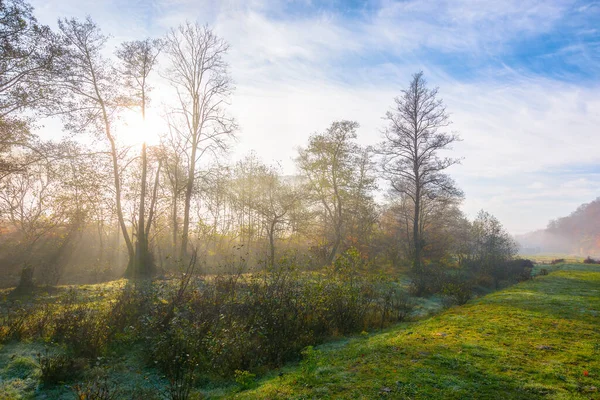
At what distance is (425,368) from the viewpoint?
15.8 ft

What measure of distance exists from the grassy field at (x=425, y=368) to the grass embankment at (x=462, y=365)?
1 centimetres

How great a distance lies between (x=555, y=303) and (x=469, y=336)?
5514 millimetres

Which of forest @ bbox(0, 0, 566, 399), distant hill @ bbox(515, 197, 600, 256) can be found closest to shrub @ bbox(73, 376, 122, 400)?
forest @ bbox(0, 0, 566, 399)

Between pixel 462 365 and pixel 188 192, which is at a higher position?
pixel 188 192

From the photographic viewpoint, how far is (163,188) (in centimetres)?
2544

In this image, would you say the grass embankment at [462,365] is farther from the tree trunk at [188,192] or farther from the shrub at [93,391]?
the tree trunk at [188,192]

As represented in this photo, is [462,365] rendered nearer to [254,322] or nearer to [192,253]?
[254,322]

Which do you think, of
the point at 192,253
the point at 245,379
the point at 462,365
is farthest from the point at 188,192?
the point at 462,365

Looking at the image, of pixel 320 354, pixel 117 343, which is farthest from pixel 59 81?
pixel 320 354

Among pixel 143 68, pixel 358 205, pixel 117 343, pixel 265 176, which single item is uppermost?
pixel 143 68

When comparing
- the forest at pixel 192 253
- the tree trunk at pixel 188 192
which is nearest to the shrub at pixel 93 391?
the forest at pixel 192 253

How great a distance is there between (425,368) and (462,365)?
2.12 ft

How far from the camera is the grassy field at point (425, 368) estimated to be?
4.20 meters

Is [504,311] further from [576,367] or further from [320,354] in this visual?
[320,354]
